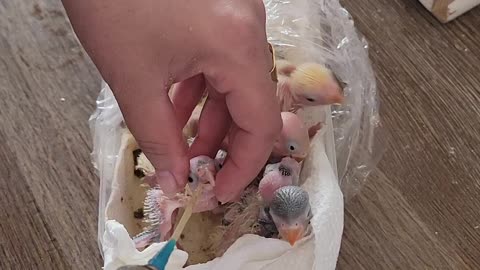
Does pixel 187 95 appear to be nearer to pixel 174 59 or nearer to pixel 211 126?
pixel 211 126

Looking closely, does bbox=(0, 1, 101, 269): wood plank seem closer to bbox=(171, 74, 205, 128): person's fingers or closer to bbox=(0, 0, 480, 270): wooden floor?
bbox=(0, 0, 480, 270): wooden floor

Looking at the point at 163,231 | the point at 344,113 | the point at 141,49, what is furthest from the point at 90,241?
the point at 141,49

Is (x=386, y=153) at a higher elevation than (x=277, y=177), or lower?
lower

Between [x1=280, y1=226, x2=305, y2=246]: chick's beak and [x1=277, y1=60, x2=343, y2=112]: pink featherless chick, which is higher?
[x1=277, y1=60, x2=343, y2=112]: pink featherless chick

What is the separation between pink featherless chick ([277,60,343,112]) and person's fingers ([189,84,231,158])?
0.10m

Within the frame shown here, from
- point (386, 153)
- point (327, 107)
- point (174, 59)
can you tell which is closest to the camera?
point (174, 59)

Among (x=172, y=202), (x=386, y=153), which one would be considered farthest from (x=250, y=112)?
(x=386, y=153)

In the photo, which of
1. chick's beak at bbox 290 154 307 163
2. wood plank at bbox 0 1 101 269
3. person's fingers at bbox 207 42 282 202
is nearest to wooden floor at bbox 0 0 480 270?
wood plank at bbox 0 1 101 269

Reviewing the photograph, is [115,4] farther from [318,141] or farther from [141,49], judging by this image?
[318,141]

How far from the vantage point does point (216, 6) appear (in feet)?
1.69

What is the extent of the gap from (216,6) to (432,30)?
22.3 inches

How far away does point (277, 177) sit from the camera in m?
0.69

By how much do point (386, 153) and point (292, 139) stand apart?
10.0 inches

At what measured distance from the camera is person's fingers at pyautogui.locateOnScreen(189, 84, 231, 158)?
0.65m
